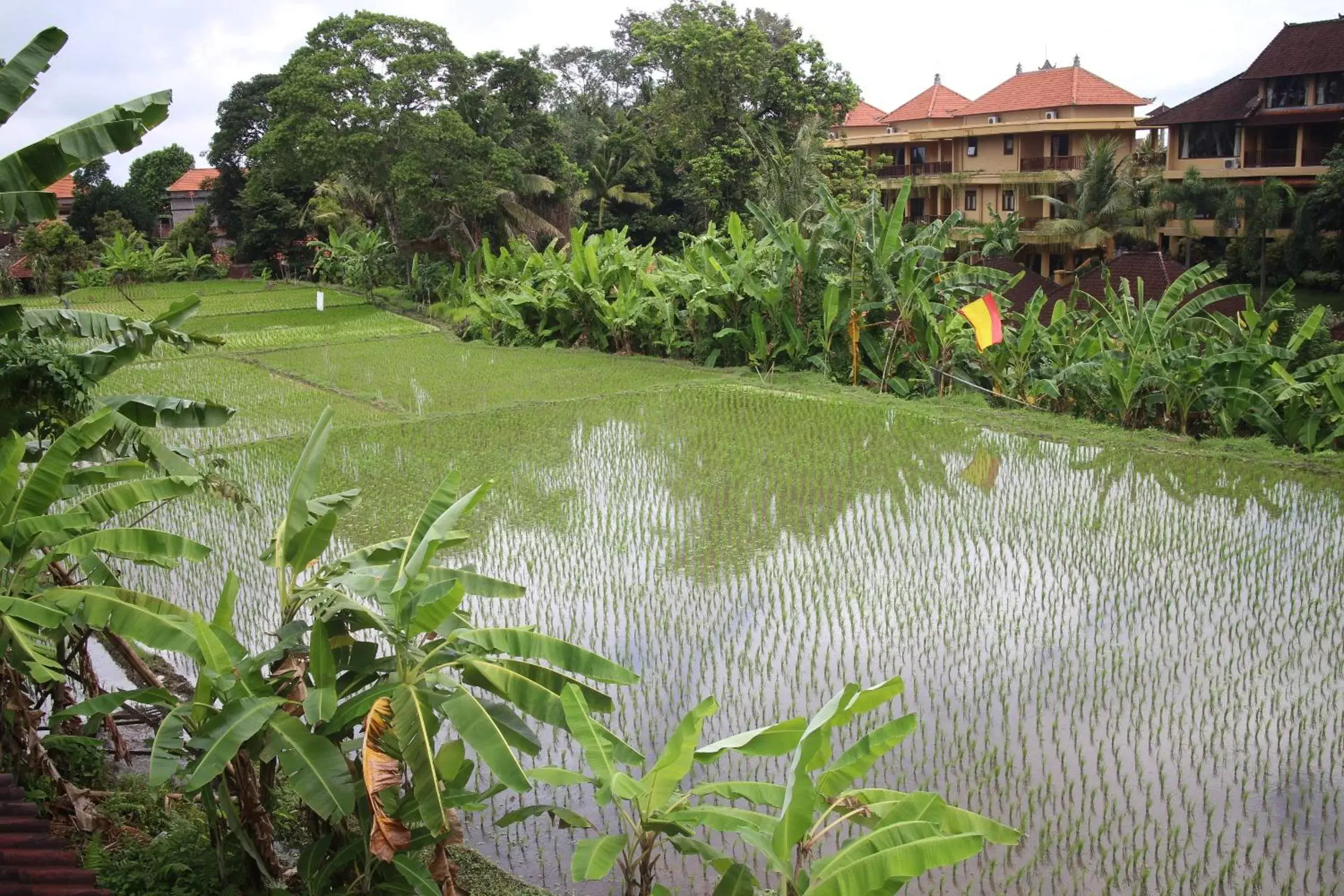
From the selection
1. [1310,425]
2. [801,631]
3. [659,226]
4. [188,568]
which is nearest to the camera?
[801,631]

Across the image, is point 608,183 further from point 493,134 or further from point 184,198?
point 184,198

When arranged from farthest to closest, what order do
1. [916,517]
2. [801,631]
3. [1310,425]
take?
[1310,425], [916,517], [801,631]

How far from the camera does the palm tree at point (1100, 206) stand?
23.2 m

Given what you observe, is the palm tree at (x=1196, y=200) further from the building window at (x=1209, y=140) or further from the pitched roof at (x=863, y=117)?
the pitched roof at (x=863, y=117)

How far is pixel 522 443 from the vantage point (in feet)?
34.4

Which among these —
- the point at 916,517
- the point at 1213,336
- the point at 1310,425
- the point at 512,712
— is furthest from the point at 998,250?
the point at 512,712

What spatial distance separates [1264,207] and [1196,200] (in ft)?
4.68

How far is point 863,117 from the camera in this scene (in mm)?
33094

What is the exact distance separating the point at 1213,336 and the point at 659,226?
712 inches

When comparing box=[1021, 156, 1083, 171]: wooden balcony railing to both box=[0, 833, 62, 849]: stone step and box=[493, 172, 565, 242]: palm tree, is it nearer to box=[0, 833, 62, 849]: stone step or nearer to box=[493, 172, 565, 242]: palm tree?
box=[493, 172, 565, 242]: palm tree

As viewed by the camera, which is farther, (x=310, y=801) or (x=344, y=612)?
(x=344, y=612)

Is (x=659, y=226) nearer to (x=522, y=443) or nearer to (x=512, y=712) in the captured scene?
(x=522, y=443)

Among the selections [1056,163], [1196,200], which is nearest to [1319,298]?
[1196,200]

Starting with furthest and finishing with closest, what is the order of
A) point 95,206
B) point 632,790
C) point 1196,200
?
1. point 95,206
2. point 1196,200
3. point 632,790
